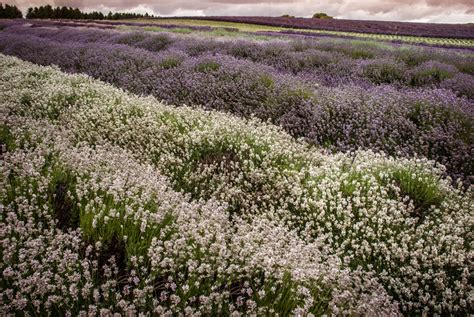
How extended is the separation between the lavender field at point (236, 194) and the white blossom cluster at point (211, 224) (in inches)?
0.9

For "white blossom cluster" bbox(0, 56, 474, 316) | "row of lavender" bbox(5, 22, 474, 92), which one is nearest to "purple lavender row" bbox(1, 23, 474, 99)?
"row of lavender" bbox(5, 22, 474, 92)

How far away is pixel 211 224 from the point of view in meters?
2.87

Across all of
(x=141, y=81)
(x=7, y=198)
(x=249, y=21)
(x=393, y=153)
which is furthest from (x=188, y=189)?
(x=249, y=21)

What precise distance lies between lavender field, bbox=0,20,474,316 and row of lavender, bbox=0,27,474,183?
40mm

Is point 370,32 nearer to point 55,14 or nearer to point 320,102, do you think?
point 320,102

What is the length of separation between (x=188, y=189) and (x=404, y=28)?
34814 millimetres

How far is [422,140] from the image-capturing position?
4758 millimetres

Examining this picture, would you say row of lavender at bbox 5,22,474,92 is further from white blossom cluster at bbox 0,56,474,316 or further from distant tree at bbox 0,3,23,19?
distant tree at bbox 0,3,23,19

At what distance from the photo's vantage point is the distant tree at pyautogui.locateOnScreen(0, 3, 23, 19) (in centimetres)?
5755

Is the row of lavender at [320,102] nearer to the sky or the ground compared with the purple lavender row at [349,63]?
nearer to the ground

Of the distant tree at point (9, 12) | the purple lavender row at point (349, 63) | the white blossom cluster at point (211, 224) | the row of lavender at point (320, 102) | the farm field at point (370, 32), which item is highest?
the distant tree at point (9, 12)

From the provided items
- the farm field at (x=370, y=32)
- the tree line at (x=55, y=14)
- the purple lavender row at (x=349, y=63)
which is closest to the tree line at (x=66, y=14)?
the tree line at (x=55, y=14)

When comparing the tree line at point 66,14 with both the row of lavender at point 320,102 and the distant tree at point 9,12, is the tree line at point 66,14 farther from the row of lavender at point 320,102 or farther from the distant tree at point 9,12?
the row of lavender at point 320,102

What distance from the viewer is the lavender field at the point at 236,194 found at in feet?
7.25
